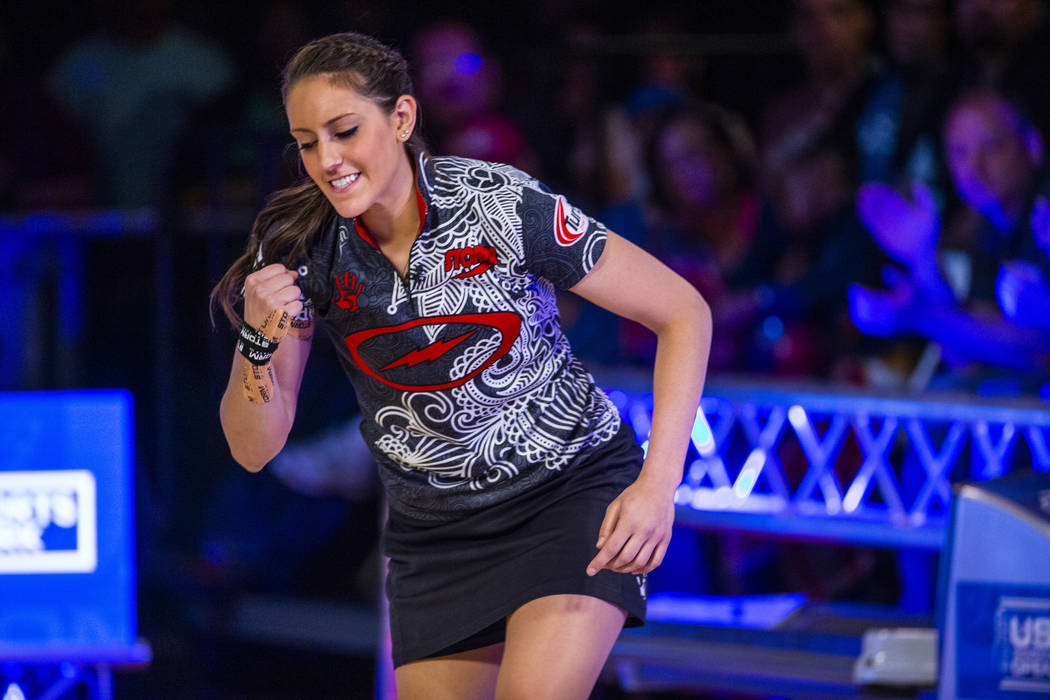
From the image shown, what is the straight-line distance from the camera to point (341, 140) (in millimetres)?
1987

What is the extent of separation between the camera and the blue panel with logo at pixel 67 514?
3.15 meters

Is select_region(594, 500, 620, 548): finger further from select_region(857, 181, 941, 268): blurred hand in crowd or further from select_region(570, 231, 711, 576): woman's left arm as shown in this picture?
select_region(857, 181, 941, 268): blurred hand in crowd

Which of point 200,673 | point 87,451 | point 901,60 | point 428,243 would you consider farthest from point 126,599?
point 901,60

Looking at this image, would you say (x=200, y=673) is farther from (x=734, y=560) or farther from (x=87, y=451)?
(x=734, y=560)

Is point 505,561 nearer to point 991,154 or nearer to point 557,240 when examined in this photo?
point 557,240

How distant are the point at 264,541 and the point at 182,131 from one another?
1687mm

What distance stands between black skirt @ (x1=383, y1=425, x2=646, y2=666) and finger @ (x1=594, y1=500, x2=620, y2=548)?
0.13 meters

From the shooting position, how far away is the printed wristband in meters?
1.99

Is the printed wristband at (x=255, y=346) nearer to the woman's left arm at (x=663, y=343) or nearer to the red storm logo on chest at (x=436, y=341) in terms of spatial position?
the red storm logo on chest at (x=436, y=341)

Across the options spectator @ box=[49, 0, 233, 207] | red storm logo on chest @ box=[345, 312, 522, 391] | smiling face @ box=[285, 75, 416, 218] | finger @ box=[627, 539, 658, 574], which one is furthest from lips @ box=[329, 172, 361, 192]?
spectator @ box=[49, 0, 233, 207]

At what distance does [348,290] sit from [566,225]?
14.2 inches

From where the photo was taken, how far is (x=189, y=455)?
4.80m

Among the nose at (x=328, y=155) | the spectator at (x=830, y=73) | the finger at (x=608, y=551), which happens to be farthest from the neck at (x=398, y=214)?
the spectator at (x=830, y=73)

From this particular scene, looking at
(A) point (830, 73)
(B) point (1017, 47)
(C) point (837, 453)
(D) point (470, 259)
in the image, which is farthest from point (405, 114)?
(A) point (830, 73)
